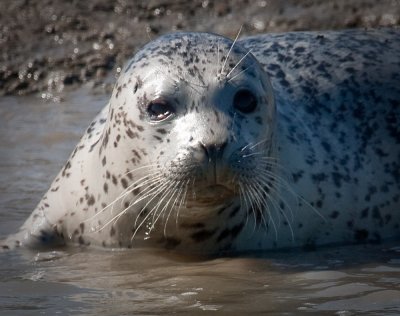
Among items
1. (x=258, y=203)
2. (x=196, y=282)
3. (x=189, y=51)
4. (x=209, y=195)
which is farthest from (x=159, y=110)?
(x=196, y=282)

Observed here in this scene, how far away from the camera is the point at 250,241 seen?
5.97m

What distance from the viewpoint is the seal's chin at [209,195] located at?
17.3 feet

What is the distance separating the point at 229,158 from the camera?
523cm

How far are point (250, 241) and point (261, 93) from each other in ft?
2.26

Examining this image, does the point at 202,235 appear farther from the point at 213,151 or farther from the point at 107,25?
the point at 107,25

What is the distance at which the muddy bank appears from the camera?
9703mm

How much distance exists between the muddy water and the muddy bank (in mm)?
3004

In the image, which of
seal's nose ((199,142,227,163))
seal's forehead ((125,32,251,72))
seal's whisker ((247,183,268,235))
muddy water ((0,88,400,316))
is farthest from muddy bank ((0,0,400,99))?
seal's nose ((199,142,227,163))

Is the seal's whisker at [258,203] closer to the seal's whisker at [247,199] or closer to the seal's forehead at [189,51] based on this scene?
the seal's whisker at [247,199]

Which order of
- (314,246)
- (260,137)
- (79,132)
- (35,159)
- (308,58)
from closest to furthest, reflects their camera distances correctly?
(260,137) → (314,246) → (308,58) → (35,159) → (79,132)

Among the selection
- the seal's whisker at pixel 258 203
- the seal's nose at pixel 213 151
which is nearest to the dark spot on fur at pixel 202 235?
the seal's whisker at pixel 258 203

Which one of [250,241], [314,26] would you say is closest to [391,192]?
[250,241]

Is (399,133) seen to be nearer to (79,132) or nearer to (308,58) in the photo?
(308,58)

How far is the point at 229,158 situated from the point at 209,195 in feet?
0.63
